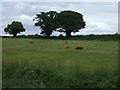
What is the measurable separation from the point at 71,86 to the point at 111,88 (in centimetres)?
119

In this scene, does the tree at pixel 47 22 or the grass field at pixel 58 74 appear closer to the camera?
the grass field at pixel 58 74

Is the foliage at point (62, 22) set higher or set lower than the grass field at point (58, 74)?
higher

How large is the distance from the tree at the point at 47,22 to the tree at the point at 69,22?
4.15ft

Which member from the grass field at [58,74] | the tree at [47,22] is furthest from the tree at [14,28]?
the grass field at [58,74]

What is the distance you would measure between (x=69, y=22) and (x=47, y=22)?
4.26 metres

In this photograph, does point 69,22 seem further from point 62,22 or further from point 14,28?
point 14,28

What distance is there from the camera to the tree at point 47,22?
44.6m

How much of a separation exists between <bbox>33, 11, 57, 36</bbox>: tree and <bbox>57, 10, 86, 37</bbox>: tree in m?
1.27

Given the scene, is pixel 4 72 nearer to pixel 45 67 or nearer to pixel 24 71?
pixel 24 71

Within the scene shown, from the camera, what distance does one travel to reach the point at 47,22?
1795 inches

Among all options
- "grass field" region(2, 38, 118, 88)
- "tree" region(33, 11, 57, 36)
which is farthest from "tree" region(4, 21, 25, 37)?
"grass field" region(2, 38, 118, 88)

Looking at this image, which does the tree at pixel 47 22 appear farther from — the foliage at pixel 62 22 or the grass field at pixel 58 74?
the grass field at pixel 58 74

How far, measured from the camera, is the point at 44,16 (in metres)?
47.7

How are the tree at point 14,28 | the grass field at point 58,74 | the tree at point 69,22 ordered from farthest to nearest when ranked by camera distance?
1. the tree at point 69,22
2. the tree at point 14,28
3. the grass field at point 58,74
